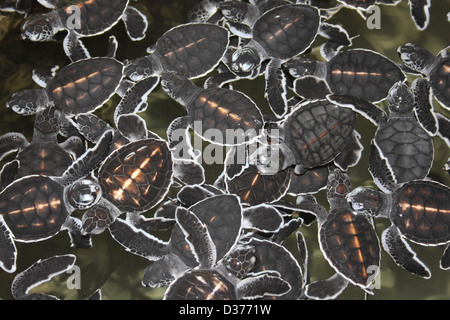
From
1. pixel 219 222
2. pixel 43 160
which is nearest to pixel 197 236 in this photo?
pixel 219 222

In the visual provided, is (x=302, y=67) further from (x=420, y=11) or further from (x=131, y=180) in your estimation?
(x=131, y=180)

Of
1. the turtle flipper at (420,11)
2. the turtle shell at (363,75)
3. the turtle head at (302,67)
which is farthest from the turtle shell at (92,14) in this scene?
the turtle flipper at (420,11)

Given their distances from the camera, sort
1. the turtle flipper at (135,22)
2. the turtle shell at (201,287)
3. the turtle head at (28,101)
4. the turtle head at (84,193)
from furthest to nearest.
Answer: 1. the turtle flipper at (135,22)
2. the turtle head at (28,101)
3. the turtle head at (84,193)
4. the turtle shell at (201,287)

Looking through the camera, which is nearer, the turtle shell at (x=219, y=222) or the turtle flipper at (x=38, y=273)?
the turtle shell at (x=219, y=222)

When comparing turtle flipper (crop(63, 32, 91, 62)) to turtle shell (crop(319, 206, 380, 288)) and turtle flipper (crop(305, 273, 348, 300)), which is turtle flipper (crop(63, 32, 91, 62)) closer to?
turtle shell (crop(319, 206, 380, 288))

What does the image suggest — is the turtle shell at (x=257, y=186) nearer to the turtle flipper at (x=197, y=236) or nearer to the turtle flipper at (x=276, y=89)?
the turtle flipper at (x=197, y=236)
